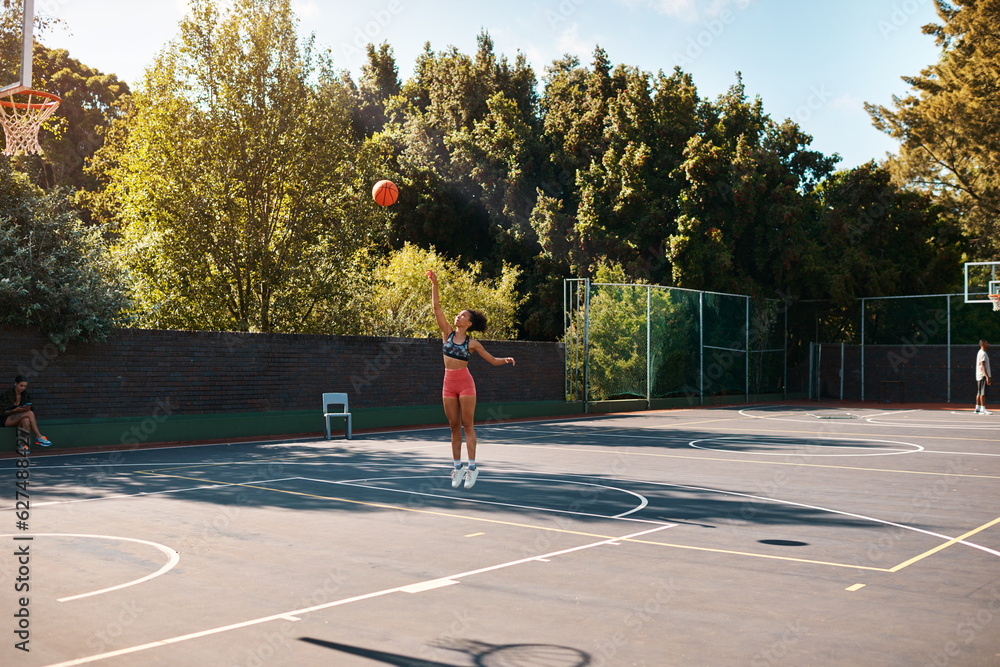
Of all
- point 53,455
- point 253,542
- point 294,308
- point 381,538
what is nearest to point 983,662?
point 381,538

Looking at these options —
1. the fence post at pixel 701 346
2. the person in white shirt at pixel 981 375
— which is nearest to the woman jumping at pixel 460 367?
the person in white shirt at pixel 981 375

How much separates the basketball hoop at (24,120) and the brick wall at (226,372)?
3.61m

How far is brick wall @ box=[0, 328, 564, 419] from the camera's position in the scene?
1596cm

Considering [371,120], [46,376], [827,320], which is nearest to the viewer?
[46,376]

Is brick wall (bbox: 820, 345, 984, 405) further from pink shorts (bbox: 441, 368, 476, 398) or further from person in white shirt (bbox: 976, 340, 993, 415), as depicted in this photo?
pink shorts (bbox: 441, 368, 476, 398)

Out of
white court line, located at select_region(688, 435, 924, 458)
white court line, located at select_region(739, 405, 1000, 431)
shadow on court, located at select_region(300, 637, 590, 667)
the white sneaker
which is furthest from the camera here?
white court line, located at select_region(739, 405, 1000, 431)

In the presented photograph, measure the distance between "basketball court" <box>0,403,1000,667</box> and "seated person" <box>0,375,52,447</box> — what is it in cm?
186

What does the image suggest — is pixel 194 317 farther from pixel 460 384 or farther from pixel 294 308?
pixel 460 384

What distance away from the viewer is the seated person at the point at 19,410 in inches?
590

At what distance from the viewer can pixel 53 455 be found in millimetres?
14891

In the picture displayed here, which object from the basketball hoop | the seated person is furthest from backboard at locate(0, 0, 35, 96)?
the seated person

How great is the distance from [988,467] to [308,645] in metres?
12.0

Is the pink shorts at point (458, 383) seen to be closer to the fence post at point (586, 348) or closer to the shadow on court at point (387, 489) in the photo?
the shadow on court at point (387, 489)

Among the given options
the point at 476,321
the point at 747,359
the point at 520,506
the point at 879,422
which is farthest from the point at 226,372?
the point at 747,359
